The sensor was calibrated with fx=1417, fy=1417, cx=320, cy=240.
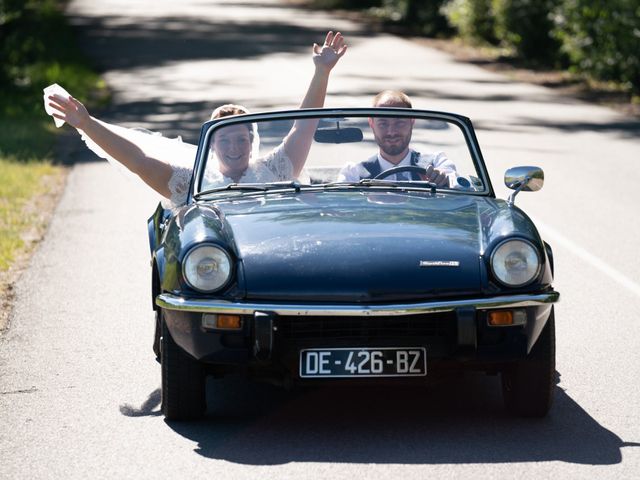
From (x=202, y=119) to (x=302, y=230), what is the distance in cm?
1407

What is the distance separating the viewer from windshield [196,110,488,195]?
7004mm

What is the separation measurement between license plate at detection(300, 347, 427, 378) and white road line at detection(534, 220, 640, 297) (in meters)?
3.60

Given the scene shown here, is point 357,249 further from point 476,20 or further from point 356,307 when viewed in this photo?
point 476,20

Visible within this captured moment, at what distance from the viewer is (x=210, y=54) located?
32062 millimetres

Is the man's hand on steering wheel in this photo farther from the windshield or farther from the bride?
the bride

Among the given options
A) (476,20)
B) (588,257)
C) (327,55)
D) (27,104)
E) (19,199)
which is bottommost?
(476,20)

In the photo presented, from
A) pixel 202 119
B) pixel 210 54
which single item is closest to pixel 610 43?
pixel 202 119

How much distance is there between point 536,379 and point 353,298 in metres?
0.88

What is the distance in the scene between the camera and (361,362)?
5.64 metres

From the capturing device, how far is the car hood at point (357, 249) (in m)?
5.68

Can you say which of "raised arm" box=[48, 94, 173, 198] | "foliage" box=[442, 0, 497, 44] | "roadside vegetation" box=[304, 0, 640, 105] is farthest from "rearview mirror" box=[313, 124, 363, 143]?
"foliage" box=[442, 0, 497, 44]

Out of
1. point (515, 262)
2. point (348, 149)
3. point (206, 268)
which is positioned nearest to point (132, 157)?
point (348, 149)

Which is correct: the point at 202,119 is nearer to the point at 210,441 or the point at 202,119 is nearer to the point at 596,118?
the point at 596,118

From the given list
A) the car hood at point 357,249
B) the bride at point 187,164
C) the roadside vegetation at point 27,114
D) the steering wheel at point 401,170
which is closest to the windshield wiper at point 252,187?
the bride at point 187,164
